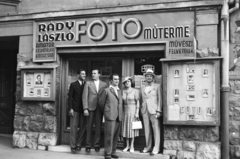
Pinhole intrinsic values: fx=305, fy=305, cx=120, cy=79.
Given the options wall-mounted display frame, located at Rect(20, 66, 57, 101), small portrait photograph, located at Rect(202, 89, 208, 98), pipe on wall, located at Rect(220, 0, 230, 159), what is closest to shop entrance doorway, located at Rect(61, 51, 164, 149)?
wall-mounted display frame, located at Rect(20, 66, 57, 101)

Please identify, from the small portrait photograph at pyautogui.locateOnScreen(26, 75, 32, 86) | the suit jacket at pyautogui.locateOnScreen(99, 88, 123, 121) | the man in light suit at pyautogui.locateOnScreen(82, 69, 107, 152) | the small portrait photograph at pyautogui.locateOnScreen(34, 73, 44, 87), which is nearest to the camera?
the suit jacket at pyautogui.locateOnScreen(99, 88, 123, 121)

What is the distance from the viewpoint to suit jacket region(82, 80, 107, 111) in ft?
23.9

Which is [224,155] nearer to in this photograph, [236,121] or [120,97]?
[236,121]

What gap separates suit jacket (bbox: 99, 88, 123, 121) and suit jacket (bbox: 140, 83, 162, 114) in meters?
0.57

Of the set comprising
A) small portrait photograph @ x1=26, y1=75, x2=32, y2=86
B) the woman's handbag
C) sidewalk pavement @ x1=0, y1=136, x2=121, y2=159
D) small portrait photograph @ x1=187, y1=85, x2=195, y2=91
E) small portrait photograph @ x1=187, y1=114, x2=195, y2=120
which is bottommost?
sidewalk pavement @ x1=0, y1=136, x2=121, y2=159

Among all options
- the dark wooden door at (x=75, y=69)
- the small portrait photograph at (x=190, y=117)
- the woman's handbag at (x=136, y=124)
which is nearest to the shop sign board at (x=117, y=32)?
the dark wooden door at (x=75, y=69)

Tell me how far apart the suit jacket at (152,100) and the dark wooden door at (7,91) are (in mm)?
5124

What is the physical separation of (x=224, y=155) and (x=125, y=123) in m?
2.26

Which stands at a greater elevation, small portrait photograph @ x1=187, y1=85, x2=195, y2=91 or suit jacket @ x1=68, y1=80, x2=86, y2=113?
small portrait photograph @ x1=187, y1=85, x2=195, y2=91

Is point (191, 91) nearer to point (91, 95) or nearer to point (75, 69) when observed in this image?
point (91, 95)

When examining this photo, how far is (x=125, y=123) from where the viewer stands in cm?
712

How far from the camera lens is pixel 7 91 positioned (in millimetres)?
10219

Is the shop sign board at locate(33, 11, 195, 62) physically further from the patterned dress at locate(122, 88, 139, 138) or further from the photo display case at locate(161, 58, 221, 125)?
the patterned dress at locate(122, 88, 139, 138)

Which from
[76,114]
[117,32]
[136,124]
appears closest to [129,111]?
[136,124]
